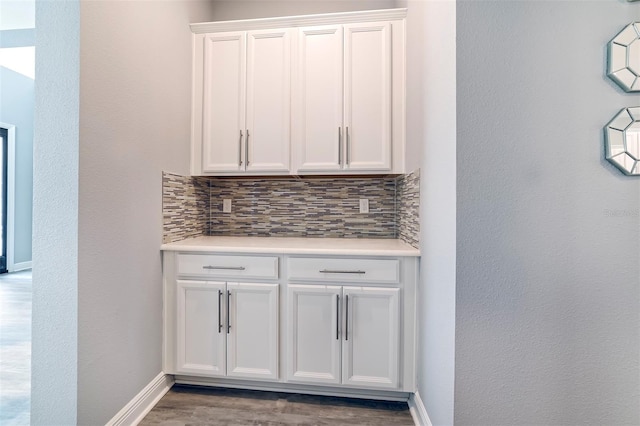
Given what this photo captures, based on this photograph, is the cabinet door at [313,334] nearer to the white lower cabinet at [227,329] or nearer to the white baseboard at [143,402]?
the white lower cabinet at [227,329]

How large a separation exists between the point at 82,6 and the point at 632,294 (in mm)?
2342

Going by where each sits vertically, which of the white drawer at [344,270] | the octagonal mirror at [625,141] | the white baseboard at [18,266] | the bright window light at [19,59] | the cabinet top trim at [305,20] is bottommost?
the white baseboard at [18,266]

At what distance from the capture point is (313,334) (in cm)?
173

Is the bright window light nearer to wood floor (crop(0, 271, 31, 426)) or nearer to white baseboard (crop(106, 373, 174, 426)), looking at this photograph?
wood floor (crop(0, 271, 31, 426))

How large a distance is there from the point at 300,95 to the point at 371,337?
1.59 meters

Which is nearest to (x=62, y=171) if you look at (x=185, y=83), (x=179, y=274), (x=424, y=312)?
(x=179, y=274)

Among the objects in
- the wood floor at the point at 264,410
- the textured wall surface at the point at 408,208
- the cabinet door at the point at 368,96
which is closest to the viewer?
the wood floor at the point at 264,410

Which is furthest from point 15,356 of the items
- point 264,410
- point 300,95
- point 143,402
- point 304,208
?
point 300,95

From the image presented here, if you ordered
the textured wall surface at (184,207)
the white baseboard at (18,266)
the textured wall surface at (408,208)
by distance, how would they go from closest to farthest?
1. the textured wall surface at (408,208)
2. the textured wall surface at (184,207)
3. the white baseboard at (18,266)

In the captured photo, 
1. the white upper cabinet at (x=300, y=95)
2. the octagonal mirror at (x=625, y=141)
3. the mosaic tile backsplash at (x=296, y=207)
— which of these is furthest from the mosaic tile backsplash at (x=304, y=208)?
the octagonal mirror at (x=625, y=141)

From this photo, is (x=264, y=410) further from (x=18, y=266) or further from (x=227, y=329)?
(x=18, y=266)

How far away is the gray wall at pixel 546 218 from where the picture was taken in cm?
104

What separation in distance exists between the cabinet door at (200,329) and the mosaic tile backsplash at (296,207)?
21.2 inches

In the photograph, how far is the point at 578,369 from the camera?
→ 1047 mm
